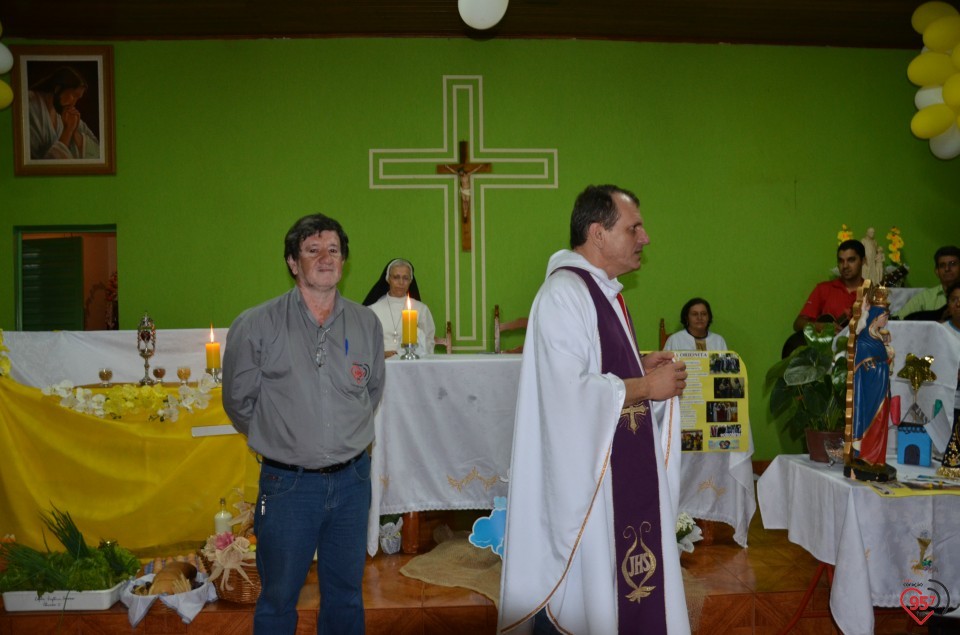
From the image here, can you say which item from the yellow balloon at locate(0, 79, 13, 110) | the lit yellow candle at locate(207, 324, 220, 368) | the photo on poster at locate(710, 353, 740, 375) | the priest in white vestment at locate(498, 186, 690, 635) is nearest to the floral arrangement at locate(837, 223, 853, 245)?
the photo on poster at locate(710, 353, 740, 375)

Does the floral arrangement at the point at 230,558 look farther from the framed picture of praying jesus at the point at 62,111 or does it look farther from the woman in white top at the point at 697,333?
the framed picture of praying jesus at the point at 62,111

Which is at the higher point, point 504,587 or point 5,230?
point 5,230

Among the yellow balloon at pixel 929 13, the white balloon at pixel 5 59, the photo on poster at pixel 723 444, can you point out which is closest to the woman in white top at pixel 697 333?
the photo on poster at pixel 723 444

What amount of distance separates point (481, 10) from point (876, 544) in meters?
3.95

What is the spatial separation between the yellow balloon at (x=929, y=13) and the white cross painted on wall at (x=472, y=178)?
9.76 ft

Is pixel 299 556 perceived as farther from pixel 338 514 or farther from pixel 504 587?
pixel 504 587

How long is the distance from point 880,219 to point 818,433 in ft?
14.9

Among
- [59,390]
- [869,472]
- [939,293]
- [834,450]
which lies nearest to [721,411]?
[834,450]

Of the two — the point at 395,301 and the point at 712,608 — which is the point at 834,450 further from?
the point at 395,301

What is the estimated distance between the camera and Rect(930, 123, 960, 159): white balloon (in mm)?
5945

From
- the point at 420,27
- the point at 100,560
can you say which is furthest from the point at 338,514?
the point at 420,27

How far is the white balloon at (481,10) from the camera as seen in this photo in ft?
16.1

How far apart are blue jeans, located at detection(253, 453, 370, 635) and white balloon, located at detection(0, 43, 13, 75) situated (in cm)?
522

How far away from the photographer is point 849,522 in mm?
2453
